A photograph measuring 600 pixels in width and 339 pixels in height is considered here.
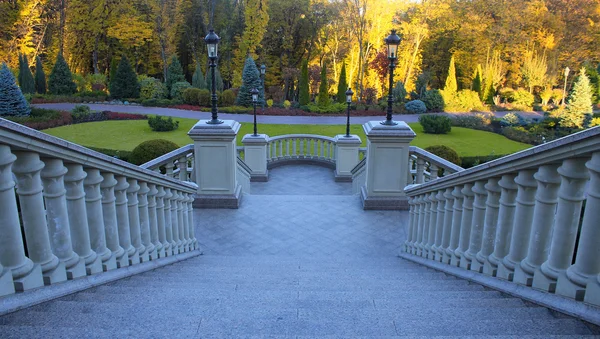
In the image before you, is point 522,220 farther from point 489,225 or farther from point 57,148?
point 57,148

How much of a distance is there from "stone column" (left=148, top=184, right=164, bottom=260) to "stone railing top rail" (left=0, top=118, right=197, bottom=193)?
0.38 metres

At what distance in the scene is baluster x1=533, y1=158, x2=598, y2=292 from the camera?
2344mm

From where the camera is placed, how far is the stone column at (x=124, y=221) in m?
3.40

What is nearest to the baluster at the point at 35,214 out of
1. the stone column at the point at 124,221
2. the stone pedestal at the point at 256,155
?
the stone column at the point at 124,221

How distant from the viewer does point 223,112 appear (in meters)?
29.0

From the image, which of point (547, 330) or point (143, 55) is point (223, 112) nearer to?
point (143, 55)

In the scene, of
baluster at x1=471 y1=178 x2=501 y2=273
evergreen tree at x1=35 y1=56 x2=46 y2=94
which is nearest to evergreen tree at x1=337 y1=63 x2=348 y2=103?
evergreen tree at x1=35 y1=56 x2=46 y2=94

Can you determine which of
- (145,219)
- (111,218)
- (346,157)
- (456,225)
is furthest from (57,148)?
(346,157)

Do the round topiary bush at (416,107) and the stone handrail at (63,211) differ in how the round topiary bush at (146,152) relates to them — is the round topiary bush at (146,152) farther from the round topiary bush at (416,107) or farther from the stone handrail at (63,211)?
the round topiary bush at (416,107)

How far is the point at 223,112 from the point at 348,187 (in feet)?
59.1

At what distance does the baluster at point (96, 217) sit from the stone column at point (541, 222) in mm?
2606

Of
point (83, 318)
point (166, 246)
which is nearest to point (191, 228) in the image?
point (166, 246)

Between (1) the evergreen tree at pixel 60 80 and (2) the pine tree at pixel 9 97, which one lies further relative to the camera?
(1) the evergreen tree at pixel 60 80

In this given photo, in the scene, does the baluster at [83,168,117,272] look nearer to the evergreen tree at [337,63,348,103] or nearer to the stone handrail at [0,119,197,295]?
the stone handrail at [0,119,197,295]
